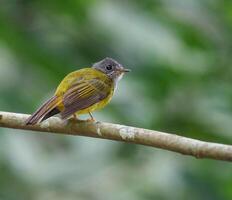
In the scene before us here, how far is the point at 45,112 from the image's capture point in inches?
169

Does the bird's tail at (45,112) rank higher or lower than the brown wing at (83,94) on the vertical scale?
lower

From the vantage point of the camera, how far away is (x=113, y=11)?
577cm

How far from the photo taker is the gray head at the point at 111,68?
5328 mm

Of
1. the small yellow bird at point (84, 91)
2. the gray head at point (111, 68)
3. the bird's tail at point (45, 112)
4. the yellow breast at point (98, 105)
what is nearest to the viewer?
the bird's tail at point (45, 112)

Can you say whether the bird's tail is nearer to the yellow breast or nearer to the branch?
the branch

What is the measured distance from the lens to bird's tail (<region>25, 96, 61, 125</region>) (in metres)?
4.02

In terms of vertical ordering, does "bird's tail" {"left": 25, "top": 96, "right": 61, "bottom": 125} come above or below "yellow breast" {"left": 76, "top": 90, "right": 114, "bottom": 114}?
below

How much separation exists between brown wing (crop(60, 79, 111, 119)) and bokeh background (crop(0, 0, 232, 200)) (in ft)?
0.63

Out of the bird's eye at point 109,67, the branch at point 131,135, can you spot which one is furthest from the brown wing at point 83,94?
the bird's eye at point 109,67

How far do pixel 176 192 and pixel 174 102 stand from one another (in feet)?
3.16

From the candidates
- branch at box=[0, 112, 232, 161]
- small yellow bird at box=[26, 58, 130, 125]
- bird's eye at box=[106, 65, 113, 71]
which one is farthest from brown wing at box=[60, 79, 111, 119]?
bird's eye at box=[106, 65, 113, 71]

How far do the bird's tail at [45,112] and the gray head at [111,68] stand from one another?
0.77 meters

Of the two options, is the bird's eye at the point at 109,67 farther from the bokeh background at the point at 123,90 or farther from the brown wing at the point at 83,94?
the brown wing at the point at 83,94

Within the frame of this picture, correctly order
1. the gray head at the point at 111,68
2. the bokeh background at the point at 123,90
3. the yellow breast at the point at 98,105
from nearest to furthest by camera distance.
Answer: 1. the yellow breast at the point at 98,105
2. the bokeh background at the point at 123,90
3. the gray head at the point at 111,68
